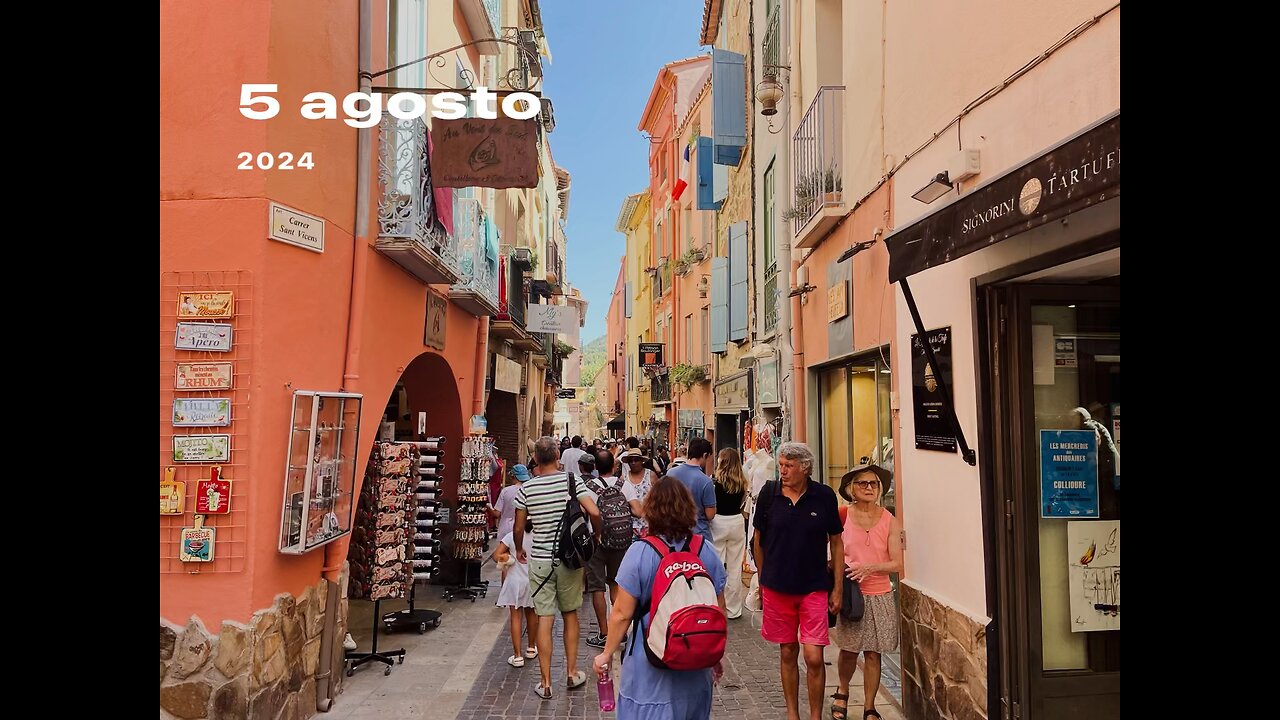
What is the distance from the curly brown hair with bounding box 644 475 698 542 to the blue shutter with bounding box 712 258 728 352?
41.7ft

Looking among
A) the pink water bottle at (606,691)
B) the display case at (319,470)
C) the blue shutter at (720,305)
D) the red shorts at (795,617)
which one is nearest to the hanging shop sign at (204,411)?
the display case at (319,470)

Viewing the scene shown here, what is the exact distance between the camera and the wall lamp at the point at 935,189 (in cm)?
521

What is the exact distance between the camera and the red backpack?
377 cm

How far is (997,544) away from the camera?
4.83 m

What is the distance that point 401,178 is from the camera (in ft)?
23.7

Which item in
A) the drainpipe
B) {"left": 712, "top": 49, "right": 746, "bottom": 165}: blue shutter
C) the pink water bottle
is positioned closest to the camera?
the pink water bottle

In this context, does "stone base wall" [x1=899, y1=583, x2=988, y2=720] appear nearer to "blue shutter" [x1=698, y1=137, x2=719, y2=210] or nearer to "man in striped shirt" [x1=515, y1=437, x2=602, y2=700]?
"man in striped shirt" [x1=515, y1=437, x2=602, y2=700]

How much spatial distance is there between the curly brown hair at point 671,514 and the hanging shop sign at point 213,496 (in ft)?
10.1

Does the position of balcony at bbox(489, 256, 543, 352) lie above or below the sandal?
above

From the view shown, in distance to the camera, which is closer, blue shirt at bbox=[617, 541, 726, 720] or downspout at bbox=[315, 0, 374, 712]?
blue shirt at bbox=[617, 541, 726, 720]

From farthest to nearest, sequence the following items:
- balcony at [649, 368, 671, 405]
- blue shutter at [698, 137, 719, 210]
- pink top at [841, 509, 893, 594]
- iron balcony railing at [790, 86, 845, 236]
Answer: balcony at [649, 368, 671, 405] < blue shutter at [698, 137, 719, 210] < iron balcony railing at [790, 86, 845, 236] < pink top at [841, 509, 893, 594]

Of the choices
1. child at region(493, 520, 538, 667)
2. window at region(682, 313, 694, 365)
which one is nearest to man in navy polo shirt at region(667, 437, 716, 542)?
child at region(493, 520, 538, 667)
